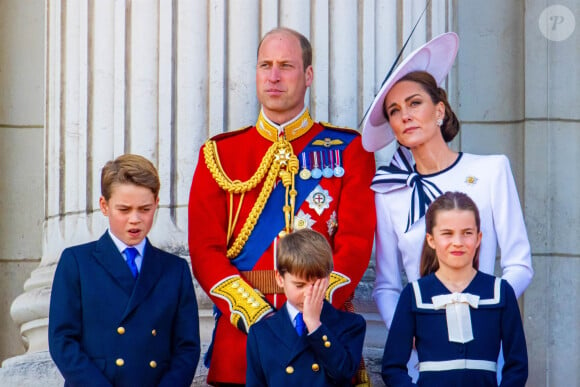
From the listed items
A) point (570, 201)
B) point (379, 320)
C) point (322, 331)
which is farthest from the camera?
point (570, 201)

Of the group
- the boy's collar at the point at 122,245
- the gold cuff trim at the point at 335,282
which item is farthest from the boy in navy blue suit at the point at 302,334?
the boy's collar at the point at 122,245

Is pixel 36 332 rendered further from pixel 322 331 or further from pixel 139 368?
pixel 322 331

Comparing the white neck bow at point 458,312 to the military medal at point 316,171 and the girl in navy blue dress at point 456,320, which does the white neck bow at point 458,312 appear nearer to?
the girl in navy blue dress at point 456,320

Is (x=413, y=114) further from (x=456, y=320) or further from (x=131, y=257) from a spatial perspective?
(x=131, y=257)

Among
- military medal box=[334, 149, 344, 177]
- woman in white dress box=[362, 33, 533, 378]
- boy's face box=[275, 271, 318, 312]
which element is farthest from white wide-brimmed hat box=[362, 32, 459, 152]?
boy's face box=[275, 271, 318, 312]

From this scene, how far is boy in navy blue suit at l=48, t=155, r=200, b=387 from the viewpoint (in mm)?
5531

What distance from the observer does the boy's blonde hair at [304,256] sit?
214 inches

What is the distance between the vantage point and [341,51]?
22.6 ft

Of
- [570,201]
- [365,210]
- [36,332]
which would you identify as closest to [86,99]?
[36,332]

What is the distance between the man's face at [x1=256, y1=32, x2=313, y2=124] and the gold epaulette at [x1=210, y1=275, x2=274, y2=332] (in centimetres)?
76

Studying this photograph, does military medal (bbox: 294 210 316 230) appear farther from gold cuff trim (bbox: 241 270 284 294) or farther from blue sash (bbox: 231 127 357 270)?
gold cuff trim (bbox: 241 270 284 294)

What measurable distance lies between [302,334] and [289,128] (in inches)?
41.6

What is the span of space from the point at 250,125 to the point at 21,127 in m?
1.89

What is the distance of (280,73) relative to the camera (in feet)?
20.0
